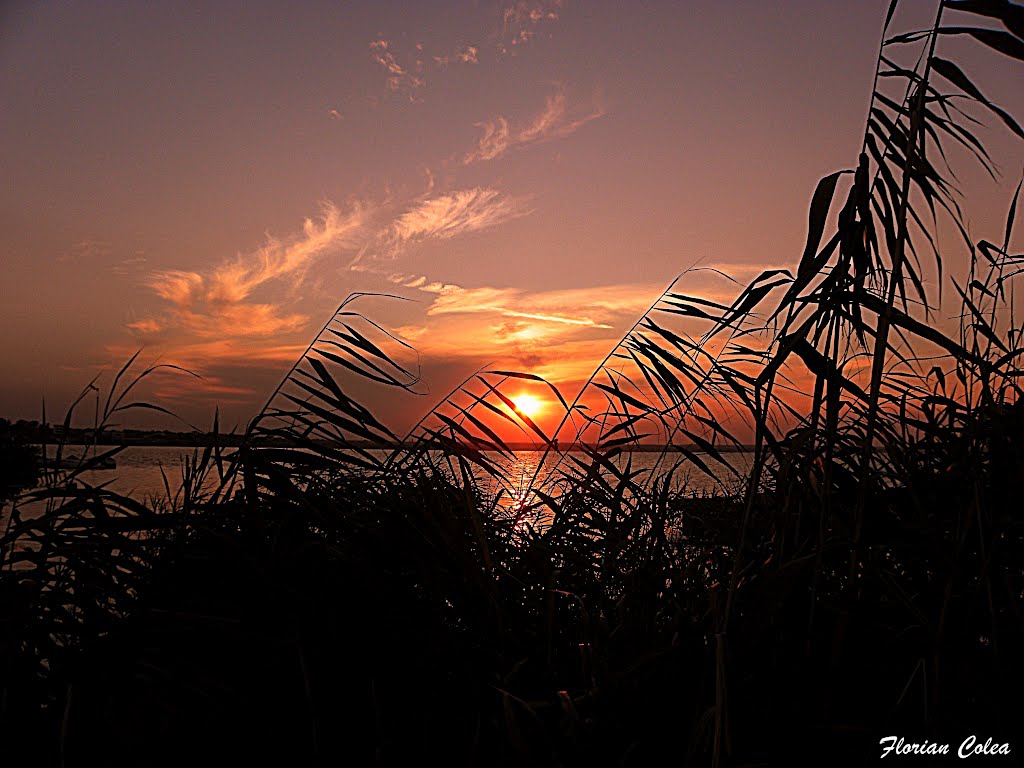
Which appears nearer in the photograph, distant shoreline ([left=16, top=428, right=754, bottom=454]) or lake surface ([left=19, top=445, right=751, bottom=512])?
distant shoreline ([left=16, top=428, right=754, bottom=454])

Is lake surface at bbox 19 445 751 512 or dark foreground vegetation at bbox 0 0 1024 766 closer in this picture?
dark foreground vegetation at bbox 0 0 1024 766

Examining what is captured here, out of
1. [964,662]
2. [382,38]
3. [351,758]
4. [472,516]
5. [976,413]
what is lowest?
[351,758]

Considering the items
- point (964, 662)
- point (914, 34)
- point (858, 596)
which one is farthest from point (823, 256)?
point (964, 662)

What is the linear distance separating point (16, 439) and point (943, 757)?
325 centimetres

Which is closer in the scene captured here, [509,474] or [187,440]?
[187,440]

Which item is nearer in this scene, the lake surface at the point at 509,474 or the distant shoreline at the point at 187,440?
the distant shoreline at the point at 187,440

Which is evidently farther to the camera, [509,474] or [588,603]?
[509,474]

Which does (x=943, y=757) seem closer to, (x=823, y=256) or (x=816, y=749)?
(x=816, y=749)

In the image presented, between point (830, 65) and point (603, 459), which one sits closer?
point (603, 459)

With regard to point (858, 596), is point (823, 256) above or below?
above

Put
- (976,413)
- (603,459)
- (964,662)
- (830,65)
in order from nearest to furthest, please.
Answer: (964,662) → (976,413) → (603,459) → (830,65)

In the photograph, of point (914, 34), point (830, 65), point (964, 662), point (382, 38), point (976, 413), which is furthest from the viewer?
point (382, 38)

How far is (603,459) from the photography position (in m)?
2.45

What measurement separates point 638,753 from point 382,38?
17.9ft
